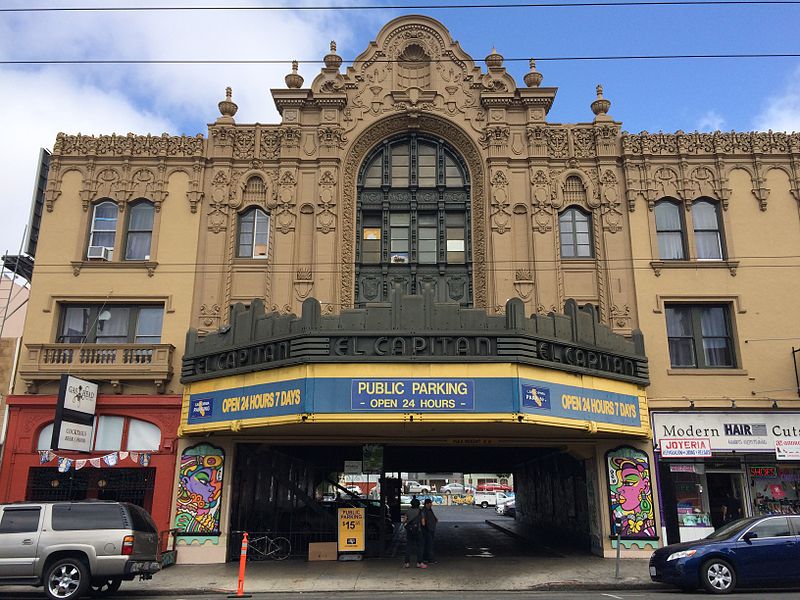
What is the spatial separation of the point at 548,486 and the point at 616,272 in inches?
416

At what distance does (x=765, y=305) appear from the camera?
22.6m

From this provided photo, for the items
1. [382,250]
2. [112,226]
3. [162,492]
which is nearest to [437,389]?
[382,250]

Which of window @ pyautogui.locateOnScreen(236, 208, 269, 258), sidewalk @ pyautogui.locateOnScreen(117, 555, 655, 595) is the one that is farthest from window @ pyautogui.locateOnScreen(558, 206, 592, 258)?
window @ pyautogui.locateOnScreen(236, 208, 269, 258)

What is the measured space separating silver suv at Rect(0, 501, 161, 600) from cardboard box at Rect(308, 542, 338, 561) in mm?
6156

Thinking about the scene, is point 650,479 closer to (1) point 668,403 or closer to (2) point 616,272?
(1) point 668,403

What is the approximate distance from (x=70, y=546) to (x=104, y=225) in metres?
12.8

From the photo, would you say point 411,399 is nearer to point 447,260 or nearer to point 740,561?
point 447,260

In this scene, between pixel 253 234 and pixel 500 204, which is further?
pixel 253 234

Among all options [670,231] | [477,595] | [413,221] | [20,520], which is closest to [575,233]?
[670,231]

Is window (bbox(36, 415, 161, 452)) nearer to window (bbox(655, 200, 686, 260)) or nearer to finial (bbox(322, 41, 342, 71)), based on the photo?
finial (bbox(322, 41, 342, 71))

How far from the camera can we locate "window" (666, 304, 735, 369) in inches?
883

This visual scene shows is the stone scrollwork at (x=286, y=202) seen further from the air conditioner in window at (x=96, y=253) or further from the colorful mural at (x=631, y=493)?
the colorful mural at (x=631, y=493)

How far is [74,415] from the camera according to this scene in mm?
20250

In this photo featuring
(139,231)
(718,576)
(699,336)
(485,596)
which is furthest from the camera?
(139,231)
